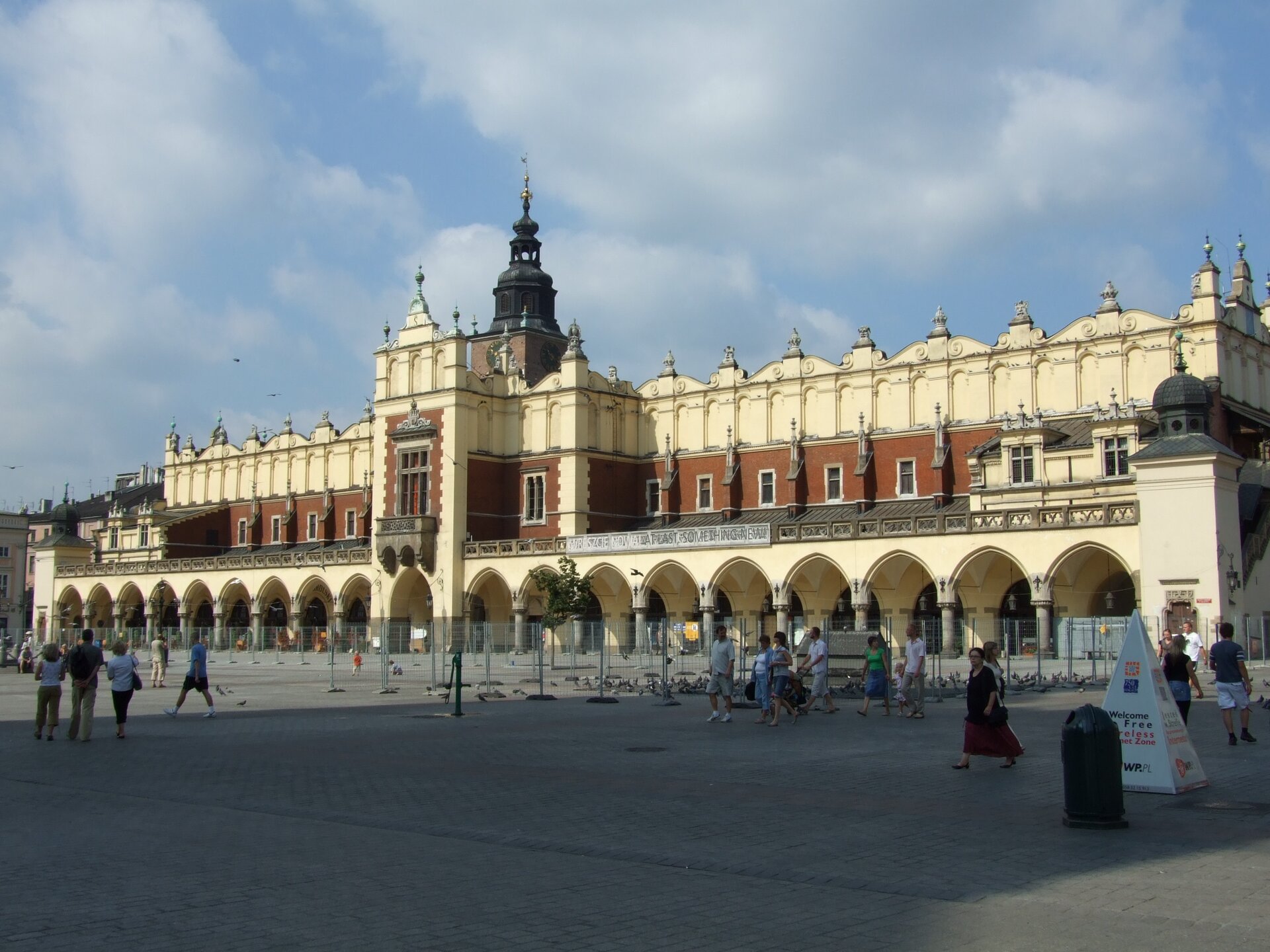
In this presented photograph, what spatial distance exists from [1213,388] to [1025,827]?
122ft

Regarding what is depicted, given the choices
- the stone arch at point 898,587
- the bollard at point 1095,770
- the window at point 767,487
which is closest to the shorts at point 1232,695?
Answer: the bollard at point 1095,770

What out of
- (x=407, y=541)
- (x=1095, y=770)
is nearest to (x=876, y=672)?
(x=1095, y=770)

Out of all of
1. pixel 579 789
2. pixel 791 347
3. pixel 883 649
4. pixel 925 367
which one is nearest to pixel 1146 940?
pixel 579 789

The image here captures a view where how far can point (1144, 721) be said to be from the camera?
12352 millimetres

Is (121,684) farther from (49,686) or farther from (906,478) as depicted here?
(906,478)

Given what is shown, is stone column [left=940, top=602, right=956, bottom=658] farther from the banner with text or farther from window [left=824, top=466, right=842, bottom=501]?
window [left=824, top=466, right=842, bottom=501]

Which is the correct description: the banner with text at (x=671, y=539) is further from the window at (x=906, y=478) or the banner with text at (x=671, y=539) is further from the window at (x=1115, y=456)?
the window at (x=1115, y=456)

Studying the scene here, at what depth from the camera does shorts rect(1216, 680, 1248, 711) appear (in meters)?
16.4

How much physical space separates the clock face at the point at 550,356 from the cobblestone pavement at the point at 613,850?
5845cm

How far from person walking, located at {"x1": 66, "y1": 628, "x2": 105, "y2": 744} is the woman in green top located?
12512 mm

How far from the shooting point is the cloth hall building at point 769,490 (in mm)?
41281

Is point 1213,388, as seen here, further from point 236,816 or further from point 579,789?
point 236,816

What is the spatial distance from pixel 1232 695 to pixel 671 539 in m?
36.4

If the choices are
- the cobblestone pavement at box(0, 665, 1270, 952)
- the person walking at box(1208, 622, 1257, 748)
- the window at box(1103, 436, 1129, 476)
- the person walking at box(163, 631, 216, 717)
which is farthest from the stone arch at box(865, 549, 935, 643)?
the person walking at box(1208, 622, 1257, 748)
